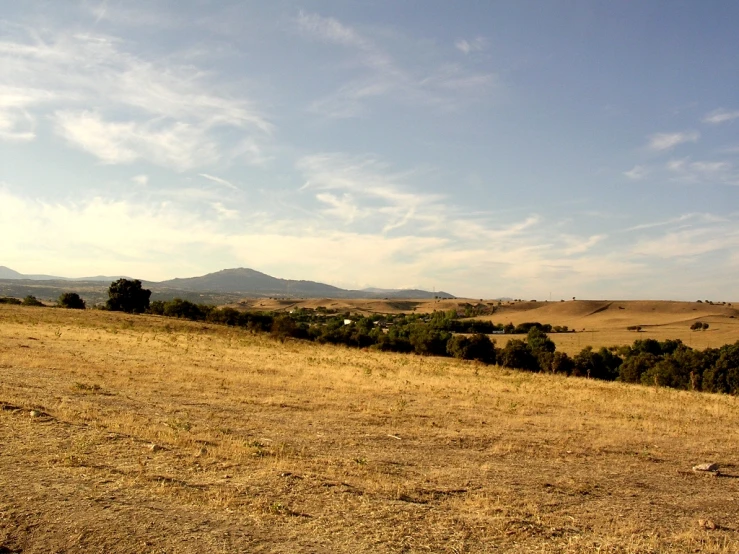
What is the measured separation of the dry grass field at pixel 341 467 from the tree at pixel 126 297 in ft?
170

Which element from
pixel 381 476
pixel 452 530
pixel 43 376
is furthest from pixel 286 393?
pixel 452 530

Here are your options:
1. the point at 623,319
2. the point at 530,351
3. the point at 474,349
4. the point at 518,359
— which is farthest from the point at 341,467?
the point at 623,319

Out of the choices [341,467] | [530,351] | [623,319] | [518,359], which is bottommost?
[518,359]

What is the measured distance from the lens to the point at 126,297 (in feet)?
237

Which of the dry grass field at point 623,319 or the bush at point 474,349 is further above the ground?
the dry grass field at point 623,319

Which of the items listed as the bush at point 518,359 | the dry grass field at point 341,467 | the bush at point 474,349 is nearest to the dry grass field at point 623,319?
the bush at point 518,359

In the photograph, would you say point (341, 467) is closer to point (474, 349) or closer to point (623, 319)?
point (474, 349)

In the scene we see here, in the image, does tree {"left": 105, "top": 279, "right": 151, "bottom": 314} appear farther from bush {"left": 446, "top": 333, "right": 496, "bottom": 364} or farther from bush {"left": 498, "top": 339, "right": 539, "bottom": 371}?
bush {"left": 498, "top": 339, "right": 539, "bottom": 371}

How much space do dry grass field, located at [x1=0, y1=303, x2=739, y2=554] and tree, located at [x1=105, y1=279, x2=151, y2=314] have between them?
170 ft

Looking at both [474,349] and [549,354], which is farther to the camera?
[474,349]

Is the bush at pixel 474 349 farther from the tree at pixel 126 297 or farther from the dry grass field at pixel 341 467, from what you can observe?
the tree at pixel 126 297

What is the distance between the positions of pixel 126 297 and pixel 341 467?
69568 millimetres

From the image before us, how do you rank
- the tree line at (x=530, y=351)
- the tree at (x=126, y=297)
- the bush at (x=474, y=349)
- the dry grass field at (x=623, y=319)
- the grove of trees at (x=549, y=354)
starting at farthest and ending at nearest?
the dry grass field at (x=623, y=319) → the tree at (x=126, y=297) → the bush at (x=474, y=349) → the tree line at (x=530, y=351) → the grove of trees at (x=549, y=354)

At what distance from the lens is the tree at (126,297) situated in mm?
72250
